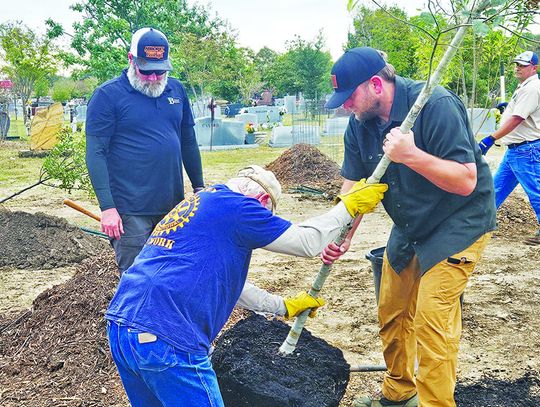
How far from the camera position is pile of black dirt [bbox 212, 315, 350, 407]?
122 inches

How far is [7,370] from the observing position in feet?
14.1

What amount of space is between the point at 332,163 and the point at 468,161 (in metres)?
11.0

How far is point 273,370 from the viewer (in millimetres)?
3311

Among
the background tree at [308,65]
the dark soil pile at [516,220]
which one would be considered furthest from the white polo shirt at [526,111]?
the background tree at [308,65]

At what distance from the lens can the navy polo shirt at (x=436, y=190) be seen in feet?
9.68

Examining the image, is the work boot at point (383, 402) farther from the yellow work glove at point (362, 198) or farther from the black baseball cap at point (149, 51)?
the black baseball cap at point (149, 51)

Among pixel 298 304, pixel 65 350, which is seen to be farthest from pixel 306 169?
pixel 298 304

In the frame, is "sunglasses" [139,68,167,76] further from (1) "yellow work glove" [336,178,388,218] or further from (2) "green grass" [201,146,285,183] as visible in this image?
(2) "green grass" [201,146,285,183]

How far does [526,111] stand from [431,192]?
4519mm

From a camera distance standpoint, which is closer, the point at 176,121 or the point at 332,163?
the point at 176,121

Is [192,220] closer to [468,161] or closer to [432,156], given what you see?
[432,156]

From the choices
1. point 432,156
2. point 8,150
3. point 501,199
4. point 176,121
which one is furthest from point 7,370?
point 8,150

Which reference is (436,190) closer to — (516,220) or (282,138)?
(516,220)

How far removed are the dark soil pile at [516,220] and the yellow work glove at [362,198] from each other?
19.2 feet
